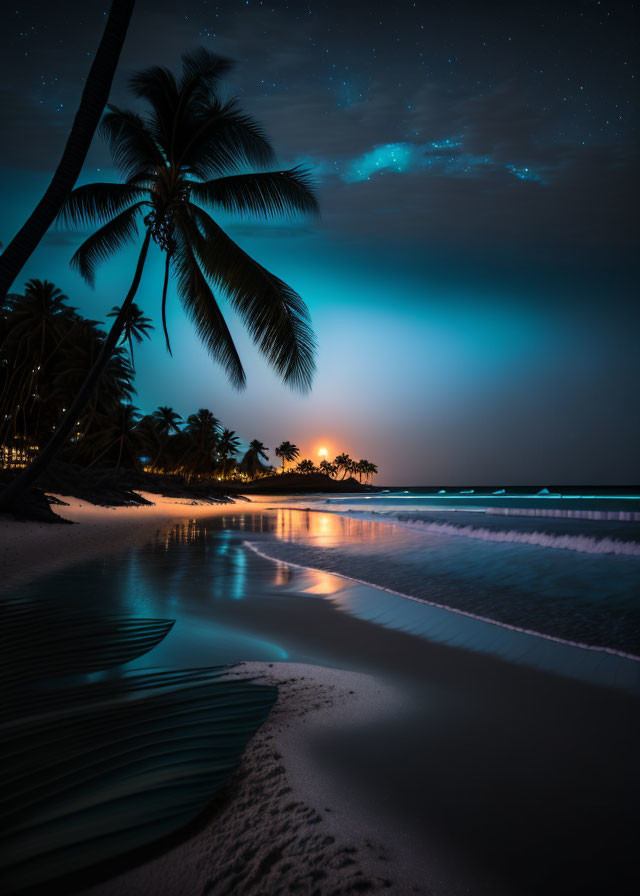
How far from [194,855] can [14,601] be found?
12.0ft

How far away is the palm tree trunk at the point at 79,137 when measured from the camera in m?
5.70

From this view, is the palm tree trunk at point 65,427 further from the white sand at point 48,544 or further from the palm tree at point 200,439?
the palm tree at point 200,439

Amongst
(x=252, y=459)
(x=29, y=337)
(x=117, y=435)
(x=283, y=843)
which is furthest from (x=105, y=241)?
(x=252, y=459)

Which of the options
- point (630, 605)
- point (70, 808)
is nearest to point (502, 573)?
point (630, 605)

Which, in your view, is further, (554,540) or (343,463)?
(343,463)

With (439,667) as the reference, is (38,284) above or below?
above

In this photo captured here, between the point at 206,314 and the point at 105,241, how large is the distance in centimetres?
347

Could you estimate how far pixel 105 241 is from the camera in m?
11.7

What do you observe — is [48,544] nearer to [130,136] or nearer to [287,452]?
[130,136]

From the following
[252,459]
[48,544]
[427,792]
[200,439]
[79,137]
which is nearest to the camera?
[427,792]

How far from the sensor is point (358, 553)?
8594 mm

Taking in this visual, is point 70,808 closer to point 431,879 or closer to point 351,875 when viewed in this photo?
point 351,875

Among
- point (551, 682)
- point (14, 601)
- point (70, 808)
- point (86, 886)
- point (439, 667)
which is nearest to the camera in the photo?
point (86, 886)

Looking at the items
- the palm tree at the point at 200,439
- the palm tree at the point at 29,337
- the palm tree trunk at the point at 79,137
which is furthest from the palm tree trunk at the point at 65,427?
the palm tree at the point at 200,439
